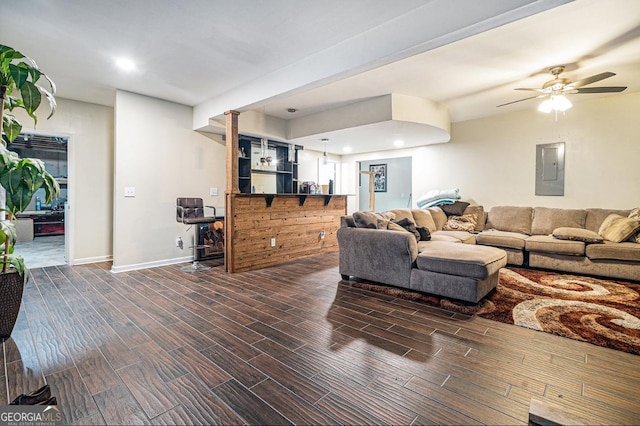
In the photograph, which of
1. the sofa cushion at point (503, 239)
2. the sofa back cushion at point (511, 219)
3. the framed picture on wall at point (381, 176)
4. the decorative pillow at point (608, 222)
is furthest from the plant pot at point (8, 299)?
the framed picture on wall at point (381, 176)

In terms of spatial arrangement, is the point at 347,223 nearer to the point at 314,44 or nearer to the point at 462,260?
the point at 462,260

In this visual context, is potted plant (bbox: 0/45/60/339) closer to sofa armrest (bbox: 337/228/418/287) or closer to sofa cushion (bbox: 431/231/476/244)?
sofa armrest (bbox: 337/228/418/287)

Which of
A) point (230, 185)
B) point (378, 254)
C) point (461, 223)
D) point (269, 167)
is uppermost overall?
point (269, 167)

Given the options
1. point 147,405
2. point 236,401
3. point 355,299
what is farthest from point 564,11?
point 147,405

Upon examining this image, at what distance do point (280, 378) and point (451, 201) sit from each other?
5.18 meters

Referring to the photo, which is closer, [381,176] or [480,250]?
[480,250]

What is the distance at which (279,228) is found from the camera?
4887 millimetres

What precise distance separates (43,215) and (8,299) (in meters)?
8.39

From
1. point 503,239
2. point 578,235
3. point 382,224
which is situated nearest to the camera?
point 382,224

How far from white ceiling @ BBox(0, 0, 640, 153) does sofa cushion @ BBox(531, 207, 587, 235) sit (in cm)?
191

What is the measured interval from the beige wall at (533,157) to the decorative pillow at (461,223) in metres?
0.88

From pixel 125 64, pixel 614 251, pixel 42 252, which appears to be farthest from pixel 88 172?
pixel 614 251

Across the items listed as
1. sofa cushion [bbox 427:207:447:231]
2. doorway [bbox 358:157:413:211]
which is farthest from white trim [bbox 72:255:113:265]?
doorway [bbox 358:157:413:211]

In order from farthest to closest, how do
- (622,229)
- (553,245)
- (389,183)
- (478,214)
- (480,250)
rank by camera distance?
1. (389,183)
2. (478,214)
3. (553,245)
4. (622,229)
5. (480,250)
